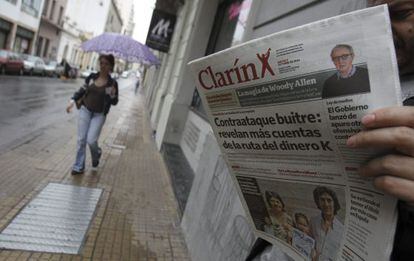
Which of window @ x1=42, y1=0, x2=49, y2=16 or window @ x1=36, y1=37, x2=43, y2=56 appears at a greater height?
window @ x1=42, y1=0, x2=49, y2=16

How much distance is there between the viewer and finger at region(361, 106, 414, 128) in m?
0.91

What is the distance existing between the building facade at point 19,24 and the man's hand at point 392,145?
36.8 meters

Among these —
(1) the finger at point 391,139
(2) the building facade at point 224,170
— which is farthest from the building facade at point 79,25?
(1) the finger at point 391,139

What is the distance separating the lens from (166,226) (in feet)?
16.9

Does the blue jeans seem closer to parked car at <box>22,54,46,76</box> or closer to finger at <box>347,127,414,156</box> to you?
finger at <box>347,127,414,156</box>

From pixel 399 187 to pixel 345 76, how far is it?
0.27m

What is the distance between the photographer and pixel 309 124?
1.13 m

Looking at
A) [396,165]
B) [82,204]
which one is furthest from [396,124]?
[82,204]

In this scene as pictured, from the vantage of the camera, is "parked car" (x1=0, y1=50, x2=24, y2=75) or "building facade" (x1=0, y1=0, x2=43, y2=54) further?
"building facade" (x1=0, y1=0, x2=43, y2=54)

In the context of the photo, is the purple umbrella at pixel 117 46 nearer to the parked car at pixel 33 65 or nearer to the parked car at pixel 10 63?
the parked car at pixel 10 63

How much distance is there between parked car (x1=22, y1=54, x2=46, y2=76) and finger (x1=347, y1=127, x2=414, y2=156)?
3242 centimetres

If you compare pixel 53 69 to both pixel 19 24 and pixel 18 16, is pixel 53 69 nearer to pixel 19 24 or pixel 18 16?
pixel 19 24

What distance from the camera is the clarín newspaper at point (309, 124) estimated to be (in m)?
0.97

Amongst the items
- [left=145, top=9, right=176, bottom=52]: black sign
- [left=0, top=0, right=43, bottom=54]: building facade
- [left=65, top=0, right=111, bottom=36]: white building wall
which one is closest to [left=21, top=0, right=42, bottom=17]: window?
[left=0, top=0, right=43, bottom=54]: building facade
